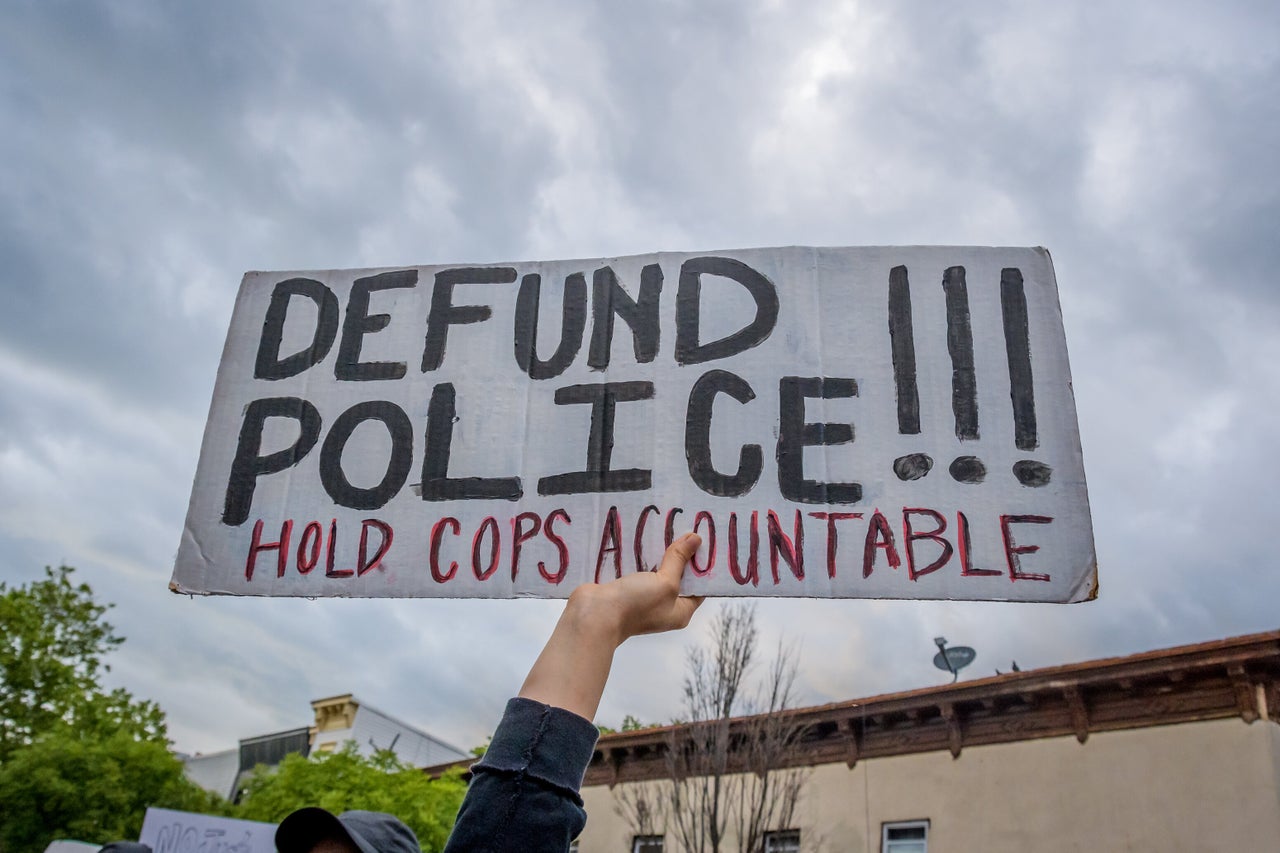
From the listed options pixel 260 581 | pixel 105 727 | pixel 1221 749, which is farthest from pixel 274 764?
pixel 260 581

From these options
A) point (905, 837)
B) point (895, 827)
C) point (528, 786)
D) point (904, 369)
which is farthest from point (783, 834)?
point (528, 786)

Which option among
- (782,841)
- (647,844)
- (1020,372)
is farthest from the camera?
(647,844)

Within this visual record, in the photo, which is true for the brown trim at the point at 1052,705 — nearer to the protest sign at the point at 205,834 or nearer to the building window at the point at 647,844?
the building window at the point at 647,844

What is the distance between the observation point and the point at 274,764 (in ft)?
141

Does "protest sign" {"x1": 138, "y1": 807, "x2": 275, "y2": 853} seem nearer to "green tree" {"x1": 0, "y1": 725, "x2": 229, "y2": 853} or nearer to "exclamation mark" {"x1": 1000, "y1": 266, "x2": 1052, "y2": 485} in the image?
"exclamation mark" {"x1": 1000, "y1": 266, "x2": 1052, "y2": 485}

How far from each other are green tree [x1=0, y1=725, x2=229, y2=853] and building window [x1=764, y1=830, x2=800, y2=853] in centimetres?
1602

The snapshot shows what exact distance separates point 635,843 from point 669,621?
61.5 feet

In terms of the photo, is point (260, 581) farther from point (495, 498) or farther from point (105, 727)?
point (105, 727)

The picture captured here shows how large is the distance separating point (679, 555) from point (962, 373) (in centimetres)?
90

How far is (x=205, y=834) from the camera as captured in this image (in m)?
9.73

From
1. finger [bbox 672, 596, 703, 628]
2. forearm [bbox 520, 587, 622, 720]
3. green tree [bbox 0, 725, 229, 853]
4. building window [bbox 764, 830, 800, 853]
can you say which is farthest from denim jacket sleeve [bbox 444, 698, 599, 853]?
green tree [bbox 0, 725, 229, 853]

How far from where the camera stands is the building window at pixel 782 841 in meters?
16.7

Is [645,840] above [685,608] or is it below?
above

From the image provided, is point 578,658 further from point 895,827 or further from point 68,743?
point 68,743
